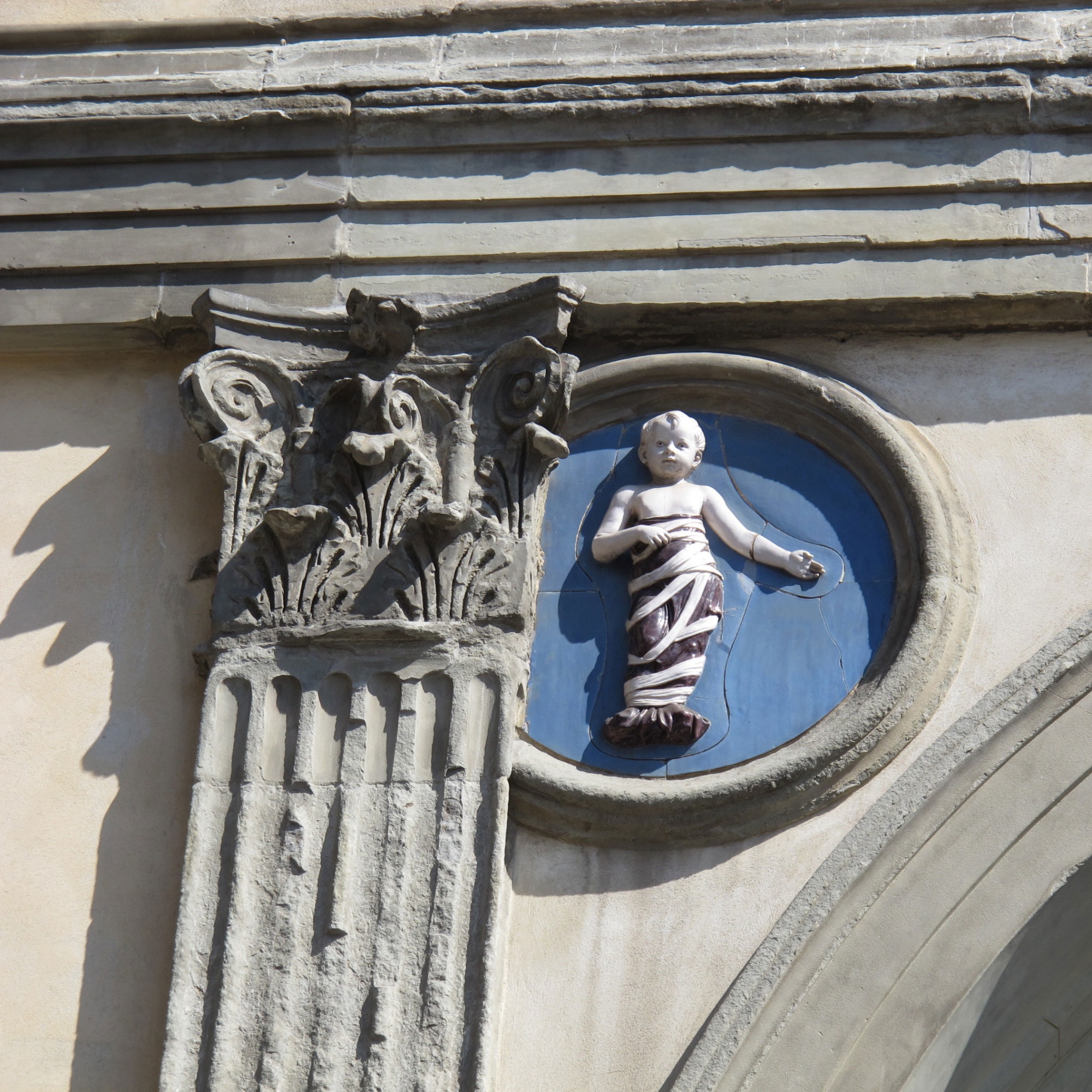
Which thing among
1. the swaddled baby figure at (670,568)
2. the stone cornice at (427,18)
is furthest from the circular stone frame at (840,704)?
the stone cornice at (427,18)

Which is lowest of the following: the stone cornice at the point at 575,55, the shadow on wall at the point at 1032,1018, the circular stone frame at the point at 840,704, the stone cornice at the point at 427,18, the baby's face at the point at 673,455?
the shadow on wall at the point at 1032,1018

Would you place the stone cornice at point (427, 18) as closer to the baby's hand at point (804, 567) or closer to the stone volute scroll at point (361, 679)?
the stone volute scroll at point (361, 679)

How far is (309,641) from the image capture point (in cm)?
425

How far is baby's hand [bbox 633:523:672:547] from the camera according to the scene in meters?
4.37

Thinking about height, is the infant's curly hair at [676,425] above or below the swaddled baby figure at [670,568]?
above

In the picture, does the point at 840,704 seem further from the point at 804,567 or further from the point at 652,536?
the point at 652,536

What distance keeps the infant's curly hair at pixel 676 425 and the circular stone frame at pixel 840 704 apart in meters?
0.20

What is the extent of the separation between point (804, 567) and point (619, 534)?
0.49 meters

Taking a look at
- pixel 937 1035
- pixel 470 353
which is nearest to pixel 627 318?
pixel 470 353

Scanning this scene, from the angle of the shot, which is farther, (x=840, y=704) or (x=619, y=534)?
(x=619, y=534)

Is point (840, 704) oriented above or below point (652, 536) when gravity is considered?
below

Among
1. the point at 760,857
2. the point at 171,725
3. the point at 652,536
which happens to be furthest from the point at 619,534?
the point at 171,725

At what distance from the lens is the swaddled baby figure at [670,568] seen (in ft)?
13.8

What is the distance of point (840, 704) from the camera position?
13.8 feet
